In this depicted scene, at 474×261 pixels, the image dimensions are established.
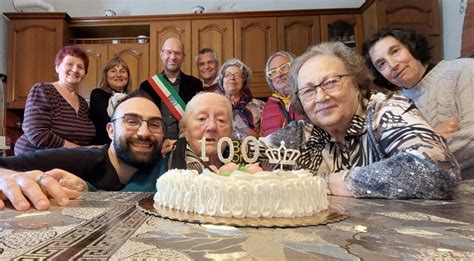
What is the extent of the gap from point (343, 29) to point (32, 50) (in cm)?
312

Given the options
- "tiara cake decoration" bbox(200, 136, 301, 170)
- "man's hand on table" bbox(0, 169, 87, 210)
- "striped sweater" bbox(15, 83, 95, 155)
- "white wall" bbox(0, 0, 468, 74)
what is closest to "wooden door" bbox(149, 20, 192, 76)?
"white wall" bbox(0, 0, 468, 74)

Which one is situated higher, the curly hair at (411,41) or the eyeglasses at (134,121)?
the curly hair at (411,41)

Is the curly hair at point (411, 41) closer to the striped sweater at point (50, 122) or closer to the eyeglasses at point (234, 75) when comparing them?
the eyeglasses at point (234, 75)

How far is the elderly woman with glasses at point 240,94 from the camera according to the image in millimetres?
2109

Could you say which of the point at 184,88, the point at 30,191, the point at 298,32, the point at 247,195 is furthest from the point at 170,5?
the point at 247,195

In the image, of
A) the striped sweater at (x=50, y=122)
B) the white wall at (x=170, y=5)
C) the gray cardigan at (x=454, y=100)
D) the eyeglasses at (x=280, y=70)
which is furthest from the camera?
the white wall at (x=170, y=5)

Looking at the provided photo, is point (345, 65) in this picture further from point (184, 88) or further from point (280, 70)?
point (184, 88)

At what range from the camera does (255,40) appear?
358 centimetres

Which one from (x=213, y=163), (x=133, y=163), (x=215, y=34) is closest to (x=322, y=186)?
(x=213, y=163)

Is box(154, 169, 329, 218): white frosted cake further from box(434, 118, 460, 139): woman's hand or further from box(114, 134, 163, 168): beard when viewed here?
box(434, 118, 460, 139): woman's hand

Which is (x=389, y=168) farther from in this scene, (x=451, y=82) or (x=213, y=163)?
(x=451, y=82)

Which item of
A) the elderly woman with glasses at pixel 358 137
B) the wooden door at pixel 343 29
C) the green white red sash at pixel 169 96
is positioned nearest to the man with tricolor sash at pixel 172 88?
the green white red sash at pixel 169 96

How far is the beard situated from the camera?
53.5 inches

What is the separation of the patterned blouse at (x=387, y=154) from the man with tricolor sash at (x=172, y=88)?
1034 millimetres
